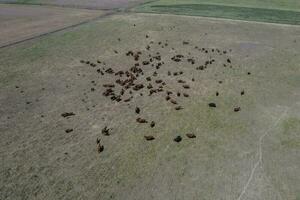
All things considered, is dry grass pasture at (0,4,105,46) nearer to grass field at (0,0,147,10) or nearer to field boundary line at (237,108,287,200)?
grass field at (0,0,147,10)

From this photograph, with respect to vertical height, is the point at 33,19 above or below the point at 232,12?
below

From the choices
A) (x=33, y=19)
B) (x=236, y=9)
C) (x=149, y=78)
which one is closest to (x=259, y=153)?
(x=149, y=78)

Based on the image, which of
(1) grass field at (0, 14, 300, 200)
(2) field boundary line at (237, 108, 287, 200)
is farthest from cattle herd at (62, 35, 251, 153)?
(2) field boundary line at (237, 108, 287, 200)

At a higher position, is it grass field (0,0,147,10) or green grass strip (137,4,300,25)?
green grass strip (137,4,300,25)

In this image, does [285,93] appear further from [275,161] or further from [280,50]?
[280,50]

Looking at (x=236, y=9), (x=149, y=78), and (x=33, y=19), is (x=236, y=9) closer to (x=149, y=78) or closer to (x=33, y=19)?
(x=33, y=19)
